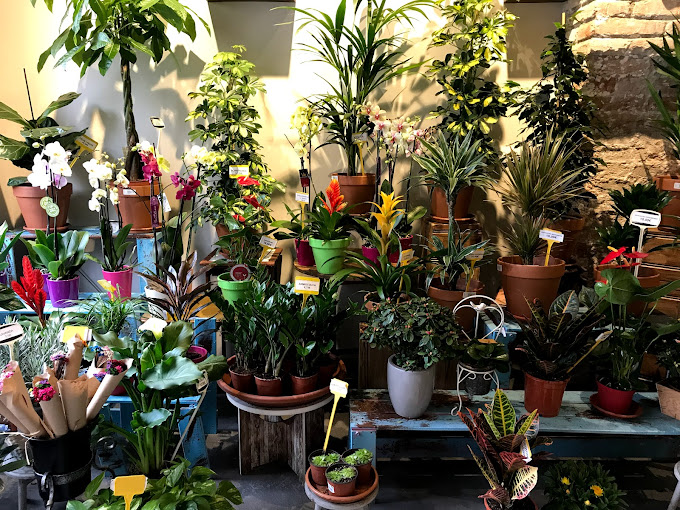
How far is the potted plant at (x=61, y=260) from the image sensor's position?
8.98 ft

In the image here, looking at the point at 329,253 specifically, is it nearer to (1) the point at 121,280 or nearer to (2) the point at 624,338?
(1) the point at 121,280

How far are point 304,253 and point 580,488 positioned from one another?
1.76 m

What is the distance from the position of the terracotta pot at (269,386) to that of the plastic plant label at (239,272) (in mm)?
601

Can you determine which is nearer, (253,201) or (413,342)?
(413,342)

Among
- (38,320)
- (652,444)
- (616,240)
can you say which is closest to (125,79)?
(38,320)

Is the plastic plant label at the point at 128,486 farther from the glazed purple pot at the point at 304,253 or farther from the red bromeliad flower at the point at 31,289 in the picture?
the glazed purple pot at the point at 304,253

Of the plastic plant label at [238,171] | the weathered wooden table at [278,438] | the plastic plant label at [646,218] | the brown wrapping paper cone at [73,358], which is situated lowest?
the weathered wooden table at [278,438]

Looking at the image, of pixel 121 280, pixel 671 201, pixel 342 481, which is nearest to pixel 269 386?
pixel 342 481

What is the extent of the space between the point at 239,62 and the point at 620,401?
8.62 ft

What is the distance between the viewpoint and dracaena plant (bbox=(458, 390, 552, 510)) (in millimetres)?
1671

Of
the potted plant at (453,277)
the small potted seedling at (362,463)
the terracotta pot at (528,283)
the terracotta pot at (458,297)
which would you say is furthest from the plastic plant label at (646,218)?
the small potted seedling at (362,463)

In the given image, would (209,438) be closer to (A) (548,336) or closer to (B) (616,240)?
(A) (548,336)

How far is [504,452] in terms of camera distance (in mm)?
1715

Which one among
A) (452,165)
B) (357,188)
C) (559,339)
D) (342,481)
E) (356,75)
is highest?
(356,75)
